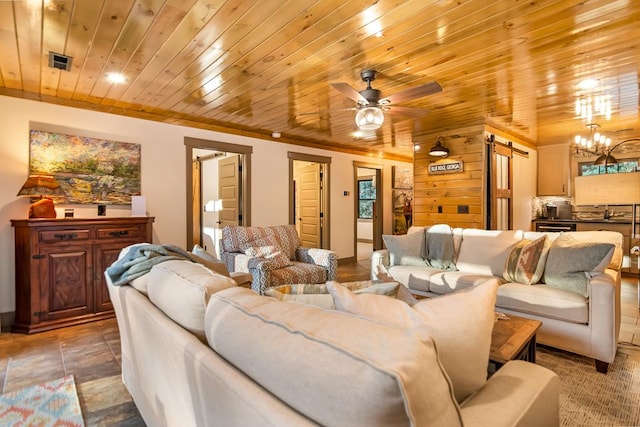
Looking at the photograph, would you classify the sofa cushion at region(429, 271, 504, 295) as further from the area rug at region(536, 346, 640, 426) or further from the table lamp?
the table lamp

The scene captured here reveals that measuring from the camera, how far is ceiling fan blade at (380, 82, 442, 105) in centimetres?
269

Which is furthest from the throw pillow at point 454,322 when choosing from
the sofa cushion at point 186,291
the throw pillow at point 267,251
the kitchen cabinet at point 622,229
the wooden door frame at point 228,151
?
the kitchen cabinet at point 622,229

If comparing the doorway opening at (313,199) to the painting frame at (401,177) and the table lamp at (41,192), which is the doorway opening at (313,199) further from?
the table lamp at (41,192)

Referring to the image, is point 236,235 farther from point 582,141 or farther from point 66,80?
point 582,141

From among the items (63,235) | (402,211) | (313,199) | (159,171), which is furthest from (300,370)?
(402,211)

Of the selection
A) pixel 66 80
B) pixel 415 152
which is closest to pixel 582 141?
pixel 415 152

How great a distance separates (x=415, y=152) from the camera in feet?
18.6

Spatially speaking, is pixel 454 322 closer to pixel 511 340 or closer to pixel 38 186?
pixel 511 340

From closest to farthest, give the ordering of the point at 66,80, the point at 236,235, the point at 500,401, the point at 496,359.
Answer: the point at 500,401, the point at 496,359, the point at 66,80, the point at 236,235

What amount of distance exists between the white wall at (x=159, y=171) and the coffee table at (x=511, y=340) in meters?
3.95

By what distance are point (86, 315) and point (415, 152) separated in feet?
16.3

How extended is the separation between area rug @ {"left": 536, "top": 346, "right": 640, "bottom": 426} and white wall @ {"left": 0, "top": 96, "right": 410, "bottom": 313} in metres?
4.16

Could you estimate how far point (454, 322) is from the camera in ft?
3.08

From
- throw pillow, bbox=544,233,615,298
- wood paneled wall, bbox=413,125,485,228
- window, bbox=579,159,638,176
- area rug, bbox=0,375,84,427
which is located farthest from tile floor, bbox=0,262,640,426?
window, bbox=579,159,638,176
